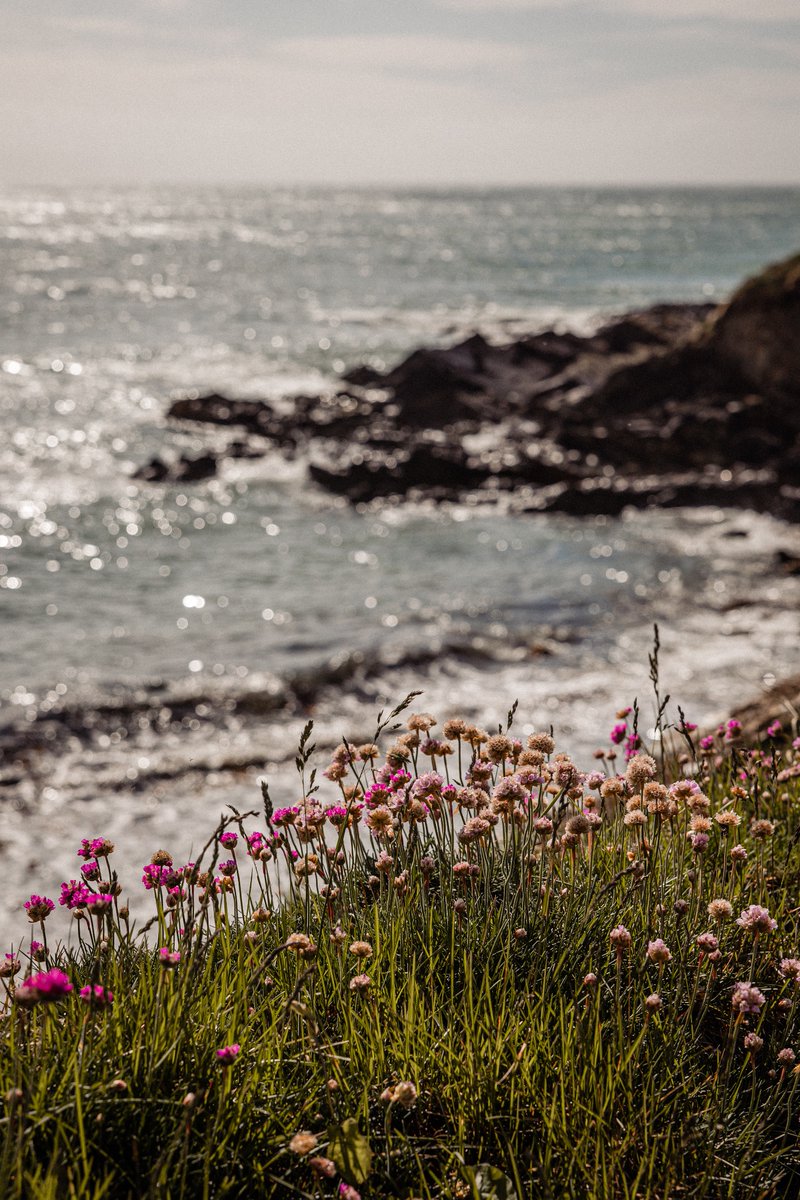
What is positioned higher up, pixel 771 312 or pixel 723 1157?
pixel 771 312

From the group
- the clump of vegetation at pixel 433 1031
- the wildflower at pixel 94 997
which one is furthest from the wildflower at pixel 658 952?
the wildflower at pixel 94 997

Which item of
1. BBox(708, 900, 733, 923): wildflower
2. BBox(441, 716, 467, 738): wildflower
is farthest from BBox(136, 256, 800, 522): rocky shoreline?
BBox(708, 900, 733, 923): wildflower

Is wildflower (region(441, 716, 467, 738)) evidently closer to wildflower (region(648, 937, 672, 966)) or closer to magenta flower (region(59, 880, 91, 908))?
wildflower (region(648, 937, 672, 966))

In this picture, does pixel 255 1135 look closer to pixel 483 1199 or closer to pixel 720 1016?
pixel 483 1199

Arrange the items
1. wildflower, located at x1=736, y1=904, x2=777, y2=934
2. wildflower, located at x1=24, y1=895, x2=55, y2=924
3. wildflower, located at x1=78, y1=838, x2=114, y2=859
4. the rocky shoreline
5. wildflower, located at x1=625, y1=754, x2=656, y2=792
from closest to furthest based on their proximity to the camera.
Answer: wildflower, located at x1=736, y1=904, x2=777, y2=934 → wildflower, located at x1=24, y1=895, x2=55, y2=924 → wildflower, located at x1=78, y1=838, x2=114, y2=859 → wildflower, located at x1=625, y1=754, x2=656, y2=792 → the rocky shoreline

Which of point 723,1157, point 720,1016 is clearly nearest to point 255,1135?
point 723,1157

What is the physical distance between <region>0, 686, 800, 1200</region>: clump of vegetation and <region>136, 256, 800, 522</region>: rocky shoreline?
15305 millimetres

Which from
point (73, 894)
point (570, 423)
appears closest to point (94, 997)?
point (73, 894)

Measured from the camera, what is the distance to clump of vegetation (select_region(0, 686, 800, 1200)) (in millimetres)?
2393

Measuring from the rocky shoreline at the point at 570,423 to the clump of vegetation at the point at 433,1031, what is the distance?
15305 millimetres

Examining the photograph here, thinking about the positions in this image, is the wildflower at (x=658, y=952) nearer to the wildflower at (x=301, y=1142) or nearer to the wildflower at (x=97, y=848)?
the wildflower at (x=301, y=1142)

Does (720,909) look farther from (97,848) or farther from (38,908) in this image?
(38,908)

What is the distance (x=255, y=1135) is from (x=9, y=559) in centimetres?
1413

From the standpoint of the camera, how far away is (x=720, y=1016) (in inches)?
127
